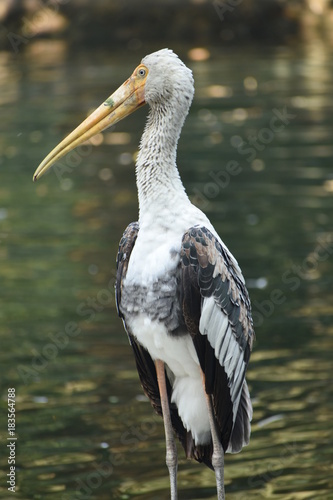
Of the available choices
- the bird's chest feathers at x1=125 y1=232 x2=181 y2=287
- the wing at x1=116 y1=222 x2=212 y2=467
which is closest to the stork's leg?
the wing at x1=116 y1=222 x2=212 y2=467

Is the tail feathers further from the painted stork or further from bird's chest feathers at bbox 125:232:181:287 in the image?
bird's chest feathers at bbox 125:232:181:287

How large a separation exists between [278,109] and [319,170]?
14.6ft

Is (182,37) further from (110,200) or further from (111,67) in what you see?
(110,200)

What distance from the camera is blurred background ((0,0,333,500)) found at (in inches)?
237

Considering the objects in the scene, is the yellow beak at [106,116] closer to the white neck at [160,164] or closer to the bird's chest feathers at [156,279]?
the white neck at [160,164]

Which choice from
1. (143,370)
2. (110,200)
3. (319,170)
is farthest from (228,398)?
(319,170)

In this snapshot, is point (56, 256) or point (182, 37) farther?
point (182, 37)

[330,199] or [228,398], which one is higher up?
[330,199]

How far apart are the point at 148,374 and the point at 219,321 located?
0.57 meters

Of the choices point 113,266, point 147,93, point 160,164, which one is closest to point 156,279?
point 160,164

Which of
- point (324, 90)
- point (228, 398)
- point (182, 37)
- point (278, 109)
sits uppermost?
point (182, 37)

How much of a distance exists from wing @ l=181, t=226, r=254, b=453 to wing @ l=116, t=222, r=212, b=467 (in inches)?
6.9

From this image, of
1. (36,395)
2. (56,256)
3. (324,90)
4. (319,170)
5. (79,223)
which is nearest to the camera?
(36,395)

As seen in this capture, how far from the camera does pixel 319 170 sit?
526 inches
